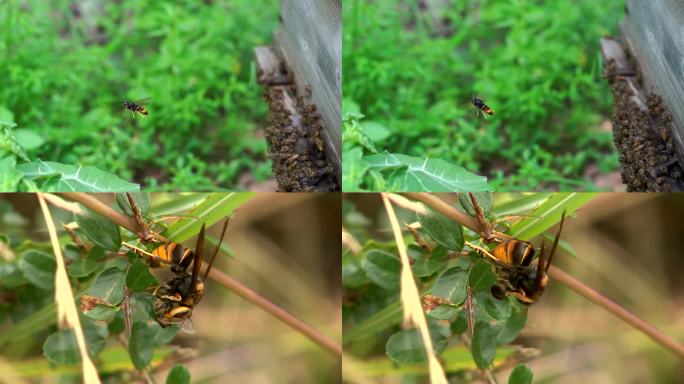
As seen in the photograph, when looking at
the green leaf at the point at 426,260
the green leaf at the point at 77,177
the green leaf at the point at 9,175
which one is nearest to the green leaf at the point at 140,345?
the green leaf at the point at 77,177

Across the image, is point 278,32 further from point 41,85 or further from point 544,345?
point 544,345

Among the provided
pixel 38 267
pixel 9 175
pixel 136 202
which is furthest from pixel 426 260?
pixel 9 175

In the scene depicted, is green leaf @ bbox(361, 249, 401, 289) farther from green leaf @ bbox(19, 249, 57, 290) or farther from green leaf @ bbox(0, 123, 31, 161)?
green leaf @ bbox(0, 123, 31, 161)

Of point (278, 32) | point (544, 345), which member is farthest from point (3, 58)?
point (544, 345)

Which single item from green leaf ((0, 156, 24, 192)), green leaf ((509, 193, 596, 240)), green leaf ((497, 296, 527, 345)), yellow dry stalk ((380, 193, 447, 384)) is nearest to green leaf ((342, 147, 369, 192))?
yellow dry stalk ((380, 193, 447, 384))

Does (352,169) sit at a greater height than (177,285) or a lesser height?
greater

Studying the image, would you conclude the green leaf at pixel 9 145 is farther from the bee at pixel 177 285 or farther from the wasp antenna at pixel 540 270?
the wasp antenna at pixel 540 270

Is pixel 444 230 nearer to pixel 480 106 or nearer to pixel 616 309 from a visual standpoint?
pixel 480 106
